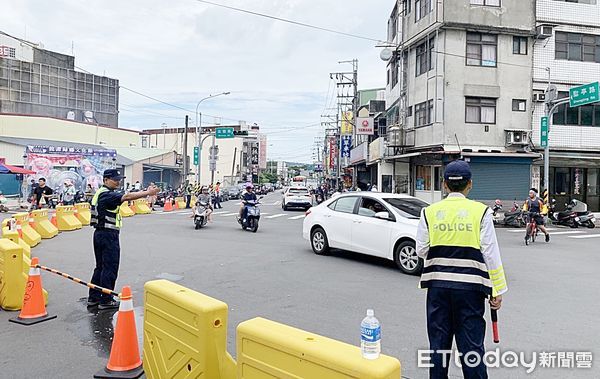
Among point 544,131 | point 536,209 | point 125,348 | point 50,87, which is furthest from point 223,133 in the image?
point 125,348

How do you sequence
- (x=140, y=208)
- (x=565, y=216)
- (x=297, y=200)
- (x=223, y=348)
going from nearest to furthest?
(x=223, y=348)
(x=565, y=216)
(x=140, y=208)
(x=297, y=200)

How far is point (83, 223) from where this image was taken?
727 inches

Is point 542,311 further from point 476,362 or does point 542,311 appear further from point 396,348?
point 476,362

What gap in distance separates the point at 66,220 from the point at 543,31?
74.3 feet

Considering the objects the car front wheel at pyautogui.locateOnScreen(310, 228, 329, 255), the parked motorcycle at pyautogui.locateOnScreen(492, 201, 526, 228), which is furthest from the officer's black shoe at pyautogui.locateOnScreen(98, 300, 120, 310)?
the parked motorcycle at pyautogui.locateOnScreen(492, 201, 526, 228)

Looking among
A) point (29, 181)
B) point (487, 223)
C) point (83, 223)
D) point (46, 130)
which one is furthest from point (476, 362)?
point (46, 130)

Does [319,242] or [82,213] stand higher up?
[82,213]

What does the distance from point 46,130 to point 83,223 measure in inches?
1304

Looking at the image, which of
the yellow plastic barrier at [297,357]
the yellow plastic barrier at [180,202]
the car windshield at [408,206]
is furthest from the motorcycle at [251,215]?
the yellow plastic barrier at [180,202]

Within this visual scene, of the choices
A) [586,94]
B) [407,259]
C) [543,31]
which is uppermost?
[543,31]

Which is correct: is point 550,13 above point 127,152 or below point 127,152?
above

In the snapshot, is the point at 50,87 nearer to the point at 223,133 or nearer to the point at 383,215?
the point at 223,133

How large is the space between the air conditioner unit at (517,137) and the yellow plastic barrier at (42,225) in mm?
19624

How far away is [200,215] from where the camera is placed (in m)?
17.4
